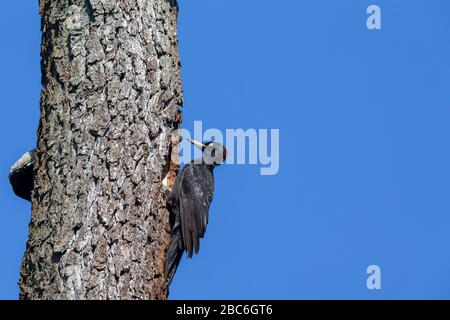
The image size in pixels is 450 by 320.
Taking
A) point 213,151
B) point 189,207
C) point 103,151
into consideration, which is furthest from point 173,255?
point 213,151

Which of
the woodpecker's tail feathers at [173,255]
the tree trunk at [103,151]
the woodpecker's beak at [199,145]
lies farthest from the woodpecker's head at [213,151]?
the tree trunk at [103,151]

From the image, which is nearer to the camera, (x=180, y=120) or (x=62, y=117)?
(x=62, y=117)

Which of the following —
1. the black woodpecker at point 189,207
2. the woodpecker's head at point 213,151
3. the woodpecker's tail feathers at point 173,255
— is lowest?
the woodpecker's tail feathers at point 173,255

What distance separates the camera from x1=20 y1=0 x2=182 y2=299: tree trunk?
6.01 meters

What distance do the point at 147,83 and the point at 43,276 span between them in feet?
5.04

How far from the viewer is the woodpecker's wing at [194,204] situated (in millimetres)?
7402

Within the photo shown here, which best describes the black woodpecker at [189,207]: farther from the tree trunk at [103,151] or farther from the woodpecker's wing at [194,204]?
the tree trunk at [103,151]

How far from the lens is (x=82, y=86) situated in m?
6.40

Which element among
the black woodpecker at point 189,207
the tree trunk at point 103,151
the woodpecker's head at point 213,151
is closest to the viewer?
the tree trunk at point 103,151

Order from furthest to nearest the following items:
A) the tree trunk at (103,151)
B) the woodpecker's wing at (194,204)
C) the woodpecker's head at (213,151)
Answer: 1. the woodpecker's head at (213,151)
2. the woodpecker's wing at (194,204)
3. the tree trunk at (103,151)

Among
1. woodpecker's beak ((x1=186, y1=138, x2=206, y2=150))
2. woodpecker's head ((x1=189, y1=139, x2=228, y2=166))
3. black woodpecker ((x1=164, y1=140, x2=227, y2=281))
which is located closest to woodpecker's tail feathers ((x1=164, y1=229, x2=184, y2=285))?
black woodpecker ((x1=164, y1=140, x2=227, y2=281))

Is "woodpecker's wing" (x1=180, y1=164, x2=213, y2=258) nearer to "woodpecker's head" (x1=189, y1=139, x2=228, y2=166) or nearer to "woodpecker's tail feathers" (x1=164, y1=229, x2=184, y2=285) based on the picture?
"woodpecker's tail feathers" (x1=164, y1=229, x2=184, y2=285)
